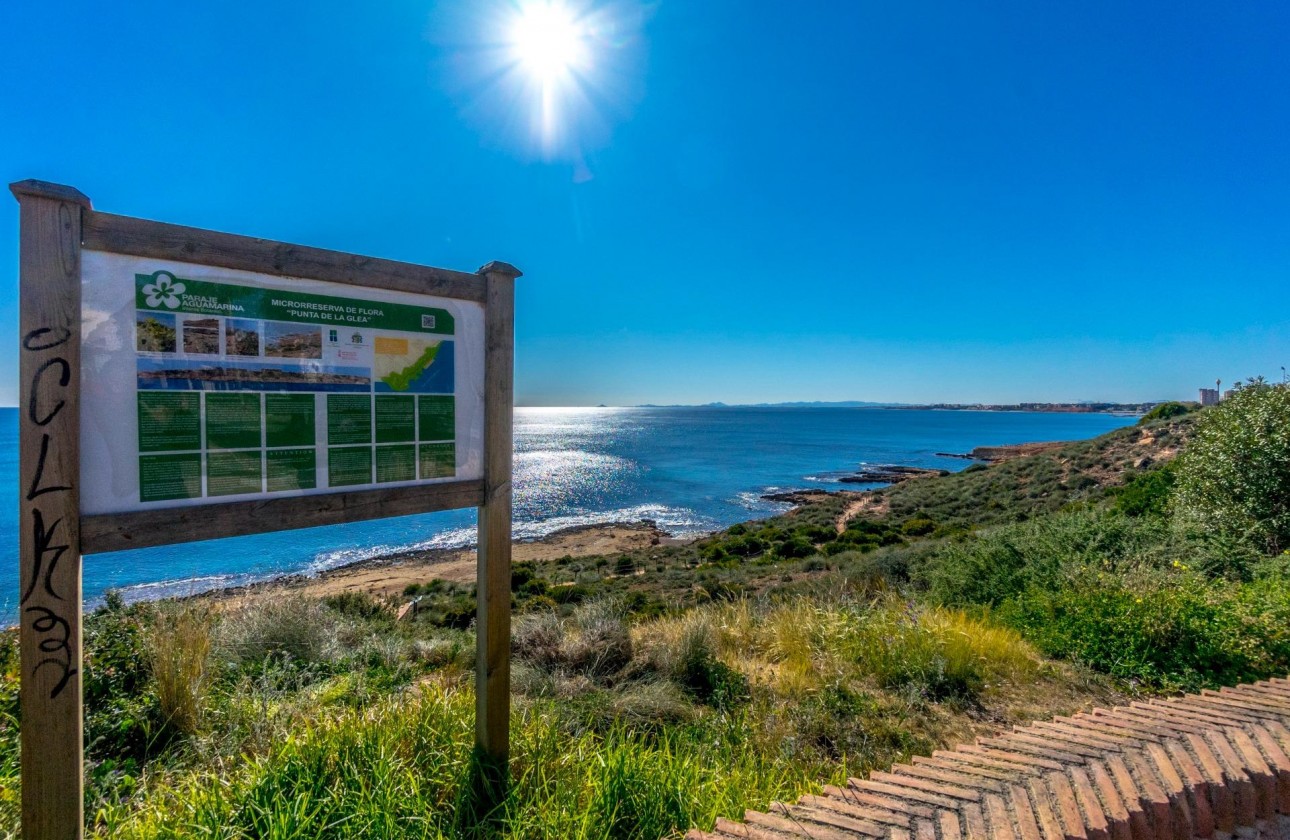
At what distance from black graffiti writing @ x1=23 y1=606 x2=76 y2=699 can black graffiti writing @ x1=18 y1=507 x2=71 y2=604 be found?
78mm

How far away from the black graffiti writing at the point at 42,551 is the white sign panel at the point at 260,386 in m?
0.12

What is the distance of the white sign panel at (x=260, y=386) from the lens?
198cm

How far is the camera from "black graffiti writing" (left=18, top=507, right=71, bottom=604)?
1832 millimetres

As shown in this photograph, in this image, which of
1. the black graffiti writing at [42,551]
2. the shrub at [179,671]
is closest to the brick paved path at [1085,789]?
the black graffiti writing at [42,551]

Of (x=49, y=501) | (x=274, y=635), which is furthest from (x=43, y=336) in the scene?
(x=274, y=635)

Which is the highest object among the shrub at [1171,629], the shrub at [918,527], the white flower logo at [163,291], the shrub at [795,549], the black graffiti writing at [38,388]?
the white flower logo at [163,291]

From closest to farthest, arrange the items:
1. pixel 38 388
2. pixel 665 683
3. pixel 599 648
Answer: pixel 38 388, pixel 665 683, pixel 599 648

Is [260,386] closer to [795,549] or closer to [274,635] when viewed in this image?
[274,635]

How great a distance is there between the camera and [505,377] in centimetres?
293

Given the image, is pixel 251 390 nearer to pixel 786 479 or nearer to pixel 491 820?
pixel 491 820

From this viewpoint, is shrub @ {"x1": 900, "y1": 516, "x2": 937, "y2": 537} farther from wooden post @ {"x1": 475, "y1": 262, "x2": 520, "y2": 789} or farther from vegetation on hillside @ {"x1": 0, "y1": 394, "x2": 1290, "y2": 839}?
wooden post @ {"x1": 475, "y1": 262, "x2": 520, "y2": 789}

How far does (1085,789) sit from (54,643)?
4.32m

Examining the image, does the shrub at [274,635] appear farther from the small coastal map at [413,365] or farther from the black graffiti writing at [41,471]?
the small coastal map at [413,365]

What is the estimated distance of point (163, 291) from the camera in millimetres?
2057
